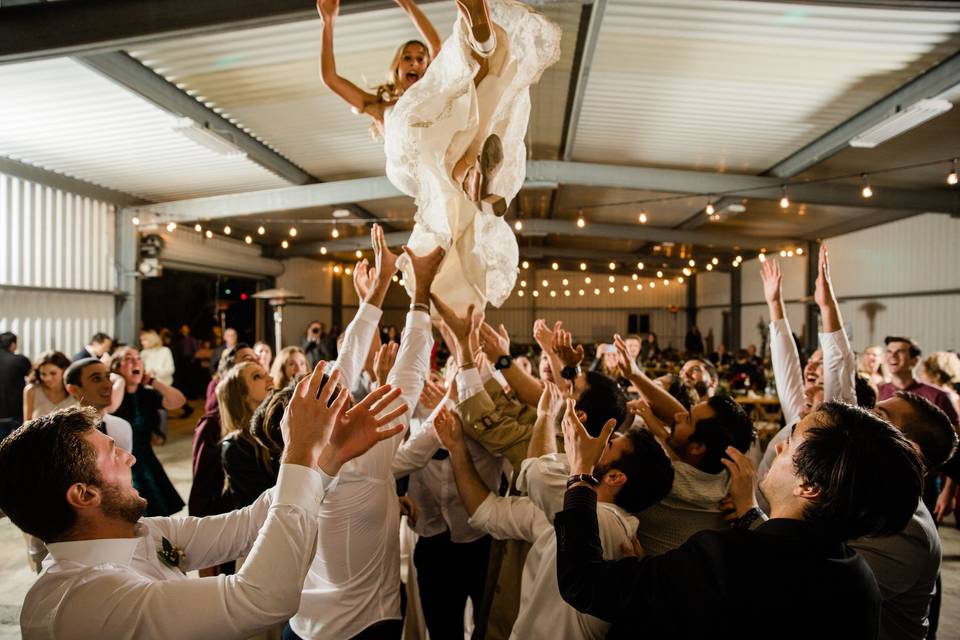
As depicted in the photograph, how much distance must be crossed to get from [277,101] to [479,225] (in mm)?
4553

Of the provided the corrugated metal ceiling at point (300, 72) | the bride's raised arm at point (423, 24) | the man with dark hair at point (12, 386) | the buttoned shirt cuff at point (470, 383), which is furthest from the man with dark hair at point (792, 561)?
the man with dark hair at point (12, 386)

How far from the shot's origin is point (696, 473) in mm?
1740

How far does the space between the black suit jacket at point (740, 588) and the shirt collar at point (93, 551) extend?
883 mm

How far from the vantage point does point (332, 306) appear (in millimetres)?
17719

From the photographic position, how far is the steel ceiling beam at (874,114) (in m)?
4.39

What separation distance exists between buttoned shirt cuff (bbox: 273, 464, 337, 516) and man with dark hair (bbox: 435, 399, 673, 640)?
0.66 metres

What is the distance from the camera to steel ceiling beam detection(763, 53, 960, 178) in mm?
4387

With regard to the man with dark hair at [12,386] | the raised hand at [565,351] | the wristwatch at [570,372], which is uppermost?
the raised hand at [565,351]

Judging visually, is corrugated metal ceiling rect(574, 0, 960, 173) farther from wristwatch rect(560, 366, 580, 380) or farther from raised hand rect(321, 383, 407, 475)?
raised hand rect(321, 383, 407, 475)

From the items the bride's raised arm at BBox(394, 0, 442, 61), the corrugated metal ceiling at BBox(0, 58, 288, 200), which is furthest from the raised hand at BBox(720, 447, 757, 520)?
the corrugated metal ceiling at BBox(0, 58, 288, 200)

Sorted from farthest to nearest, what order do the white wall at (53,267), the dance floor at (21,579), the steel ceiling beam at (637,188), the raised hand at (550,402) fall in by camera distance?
the steel ceiling beam at (637,188) → the white wall at (53,267) → the dance floor at (21,579) → the raised hand at (550,402)

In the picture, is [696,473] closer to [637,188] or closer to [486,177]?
[486,177]

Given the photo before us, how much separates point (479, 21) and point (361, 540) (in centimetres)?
149

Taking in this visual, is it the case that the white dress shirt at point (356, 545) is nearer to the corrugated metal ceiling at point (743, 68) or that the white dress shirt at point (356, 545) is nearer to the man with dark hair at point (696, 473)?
the man with dark hair at point (696, 473)
